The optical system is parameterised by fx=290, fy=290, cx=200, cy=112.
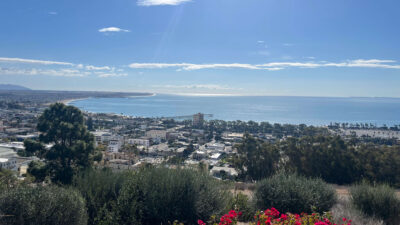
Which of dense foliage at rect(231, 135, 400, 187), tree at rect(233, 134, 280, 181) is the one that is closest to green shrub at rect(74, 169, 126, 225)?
dense foliage at rect(231, 135, 400, 187)

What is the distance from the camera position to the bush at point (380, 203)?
554cm

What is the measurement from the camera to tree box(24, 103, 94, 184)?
9.77m

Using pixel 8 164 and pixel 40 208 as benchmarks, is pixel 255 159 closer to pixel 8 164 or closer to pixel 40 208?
pixel 40 208

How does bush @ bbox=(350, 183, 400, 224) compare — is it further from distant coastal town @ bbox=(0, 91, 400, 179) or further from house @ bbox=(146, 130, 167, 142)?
house @ bbox=(146, 130, 167, 142)

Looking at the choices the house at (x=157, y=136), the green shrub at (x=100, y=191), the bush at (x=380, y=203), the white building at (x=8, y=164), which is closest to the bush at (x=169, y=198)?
the green shrub at (x=100, y=191)

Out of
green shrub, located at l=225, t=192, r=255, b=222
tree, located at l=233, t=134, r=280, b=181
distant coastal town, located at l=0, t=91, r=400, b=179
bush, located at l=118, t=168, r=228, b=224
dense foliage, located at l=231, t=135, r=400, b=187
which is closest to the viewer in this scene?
bush, located at l=118, t=168, r=228, b=224

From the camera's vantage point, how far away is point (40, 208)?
3.83 meters

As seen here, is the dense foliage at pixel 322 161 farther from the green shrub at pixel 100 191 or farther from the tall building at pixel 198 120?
the tall building at pixel 198 120

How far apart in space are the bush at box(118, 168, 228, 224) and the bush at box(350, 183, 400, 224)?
109 inches

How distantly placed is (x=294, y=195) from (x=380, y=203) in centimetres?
164

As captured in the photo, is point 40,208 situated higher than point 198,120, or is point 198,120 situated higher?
point 40,208

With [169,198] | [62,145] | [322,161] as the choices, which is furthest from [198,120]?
[169,198]

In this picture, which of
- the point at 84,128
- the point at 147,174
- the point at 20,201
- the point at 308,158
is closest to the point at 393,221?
the point at 147,174

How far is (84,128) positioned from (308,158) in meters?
9.84
